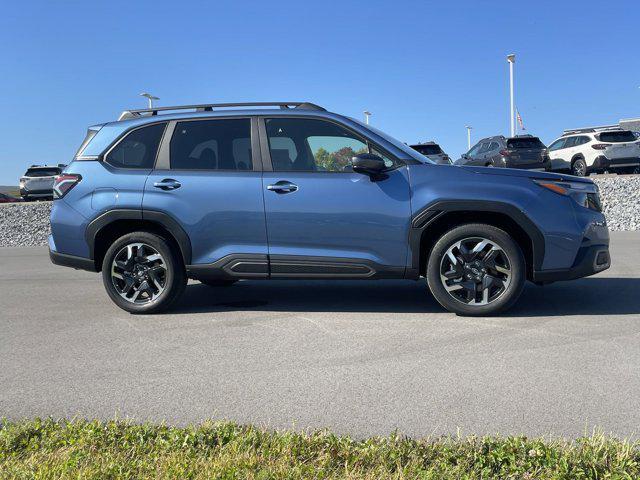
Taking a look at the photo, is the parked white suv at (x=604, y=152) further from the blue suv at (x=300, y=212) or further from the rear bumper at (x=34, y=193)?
the rear bumper at (x=34, y=193)

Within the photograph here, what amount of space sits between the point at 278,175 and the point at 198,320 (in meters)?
1.50

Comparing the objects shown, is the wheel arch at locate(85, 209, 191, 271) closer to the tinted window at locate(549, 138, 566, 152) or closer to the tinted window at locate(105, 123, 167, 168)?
the tinted window at locate(105, 123, 167, 168)

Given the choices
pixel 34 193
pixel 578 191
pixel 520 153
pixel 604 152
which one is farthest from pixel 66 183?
pixel 34 193

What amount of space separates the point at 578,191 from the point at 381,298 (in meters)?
2.23

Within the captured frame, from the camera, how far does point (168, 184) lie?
589 cm

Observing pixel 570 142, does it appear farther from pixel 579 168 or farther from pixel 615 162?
pixel 615 162

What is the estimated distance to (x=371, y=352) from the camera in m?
4.64

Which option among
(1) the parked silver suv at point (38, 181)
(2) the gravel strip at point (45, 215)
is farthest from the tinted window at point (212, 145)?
(1) the parked silver suv at point (38, 181)

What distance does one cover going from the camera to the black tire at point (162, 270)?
5922 mm

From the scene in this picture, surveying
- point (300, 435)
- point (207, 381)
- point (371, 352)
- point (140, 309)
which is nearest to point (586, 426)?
point (300, 435)

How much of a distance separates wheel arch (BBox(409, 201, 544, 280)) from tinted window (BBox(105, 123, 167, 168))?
2571mm

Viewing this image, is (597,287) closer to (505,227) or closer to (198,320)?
(505,227)

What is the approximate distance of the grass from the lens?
2.62 metres

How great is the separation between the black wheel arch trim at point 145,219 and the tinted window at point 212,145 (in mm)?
504
